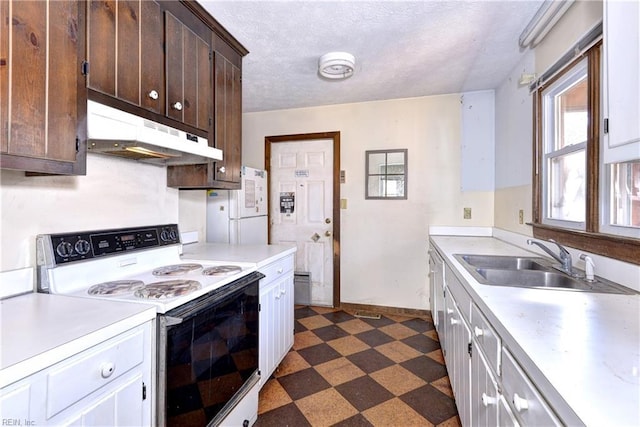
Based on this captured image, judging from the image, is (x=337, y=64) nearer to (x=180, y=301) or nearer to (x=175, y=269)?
(x=175, y=269)

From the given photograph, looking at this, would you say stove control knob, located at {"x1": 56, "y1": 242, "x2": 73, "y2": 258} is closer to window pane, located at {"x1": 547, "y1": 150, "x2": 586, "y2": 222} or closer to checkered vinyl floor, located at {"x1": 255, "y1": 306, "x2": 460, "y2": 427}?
checkered vinyl floor, located at {"x1": 255, "y1": 306, "x2": 460, "y2": 427}

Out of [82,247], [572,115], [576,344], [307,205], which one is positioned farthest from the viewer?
[307,205]

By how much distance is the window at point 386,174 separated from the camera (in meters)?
3.29

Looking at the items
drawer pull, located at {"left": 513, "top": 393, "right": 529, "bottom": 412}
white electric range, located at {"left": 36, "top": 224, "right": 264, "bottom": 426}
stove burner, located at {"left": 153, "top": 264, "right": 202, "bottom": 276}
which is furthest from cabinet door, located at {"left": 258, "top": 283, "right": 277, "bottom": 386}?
drawer pull, located at {"left": 513, "top": 393, "right": 529, "bottom": 412}

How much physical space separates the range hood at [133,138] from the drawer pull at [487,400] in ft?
5.36

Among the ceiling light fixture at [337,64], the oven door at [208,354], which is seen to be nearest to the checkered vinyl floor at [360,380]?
the oven door at [208,354]

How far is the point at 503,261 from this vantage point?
6.47ft

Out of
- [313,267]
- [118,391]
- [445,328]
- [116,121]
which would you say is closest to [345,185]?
[313,267]

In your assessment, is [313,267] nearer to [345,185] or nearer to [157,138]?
[345,185]

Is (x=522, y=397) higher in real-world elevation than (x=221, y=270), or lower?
lower

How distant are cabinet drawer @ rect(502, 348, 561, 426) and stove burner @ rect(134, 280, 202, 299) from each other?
1147 millimetres

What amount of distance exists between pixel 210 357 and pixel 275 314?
29.7 inches

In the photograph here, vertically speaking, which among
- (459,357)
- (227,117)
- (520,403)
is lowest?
(459,357)

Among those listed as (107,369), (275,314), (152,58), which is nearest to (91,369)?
Answer: (107,369)
